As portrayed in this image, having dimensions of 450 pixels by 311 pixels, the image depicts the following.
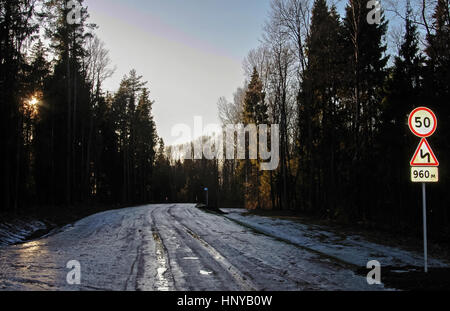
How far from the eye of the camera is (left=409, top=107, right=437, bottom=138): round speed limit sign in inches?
312

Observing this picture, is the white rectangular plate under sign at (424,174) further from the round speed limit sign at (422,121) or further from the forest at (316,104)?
the forest at (316,104)

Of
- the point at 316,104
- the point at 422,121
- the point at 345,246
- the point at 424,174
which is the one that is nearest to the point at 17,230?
the point at 345,246

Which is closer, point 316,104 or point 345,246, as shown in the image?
point 345,246

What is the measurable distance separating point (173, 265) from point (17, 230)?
10140mm

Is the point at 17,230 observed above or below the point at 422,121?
below

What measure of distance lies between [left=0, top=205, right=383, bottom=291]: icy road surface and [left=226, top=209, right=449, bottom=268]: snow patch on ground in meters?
0.67

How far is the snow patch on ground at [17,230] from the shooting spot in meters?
12.8

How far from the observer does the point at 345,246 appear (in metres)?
10.8

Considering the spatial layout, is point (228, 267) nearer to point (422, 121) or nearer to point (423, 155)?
point (423, 155)

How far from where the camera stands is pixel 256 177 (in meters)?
39.9

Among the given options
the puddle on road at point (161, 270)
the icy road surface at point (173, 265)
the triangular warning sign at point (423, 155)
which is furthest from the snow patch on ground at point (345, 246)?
the puddle on road at point (161, 270)

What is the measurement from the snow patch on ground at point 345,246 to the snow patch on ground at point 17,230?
9368mm

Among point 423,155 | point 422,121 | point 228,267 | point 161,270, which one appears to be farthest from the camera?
point 422,121

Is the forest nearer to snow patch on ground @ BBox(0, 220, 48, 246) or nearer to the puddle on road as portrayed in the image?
snow patch on ground @ BBox(0, 220, 48, 246)
